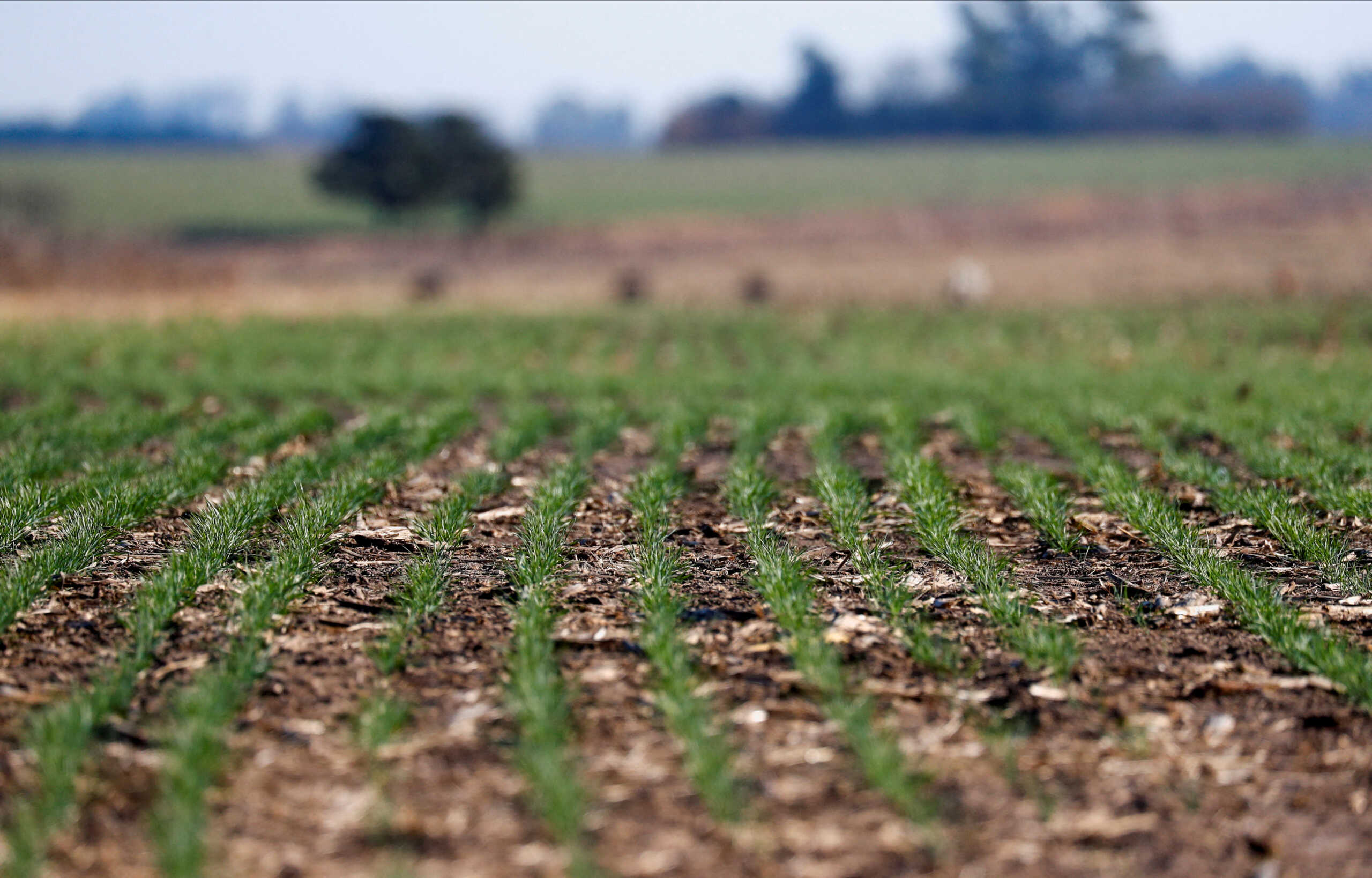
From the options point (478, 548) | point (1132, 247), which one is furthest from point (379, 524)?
point (1132, 247)

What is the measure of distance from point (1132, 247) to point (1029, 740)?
41.2 metres

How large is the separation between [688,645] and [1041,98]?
320 ft

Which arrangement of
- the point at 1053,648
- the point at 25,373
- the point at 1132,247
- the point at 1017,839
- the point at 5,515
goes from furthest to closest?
the point at 1132,247
the point at 25,373
the point at 5,515
the point at 1053,648
the point at 1017,839

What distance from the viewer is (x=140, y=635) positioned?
13.9ft

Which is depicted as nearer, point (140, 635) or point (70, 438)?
point (140, 635)

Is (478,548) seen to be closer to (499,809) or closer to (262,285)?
(499,809)

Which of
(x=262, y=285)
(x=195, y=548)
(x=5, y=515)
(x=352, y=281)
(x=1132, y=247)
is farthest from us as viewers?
(x=1132, y=247)

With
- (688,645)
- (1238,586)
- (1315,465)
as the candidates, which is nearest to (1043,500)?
(1238,586)

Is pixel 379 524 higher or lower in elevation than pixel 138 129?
lower

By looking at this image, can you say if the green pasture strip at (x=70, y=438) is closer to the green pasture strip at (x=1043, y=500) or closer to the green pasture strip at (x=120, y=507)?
the green pasture strip at (x=120, y=507)

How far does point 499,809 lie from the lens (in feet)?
10.7

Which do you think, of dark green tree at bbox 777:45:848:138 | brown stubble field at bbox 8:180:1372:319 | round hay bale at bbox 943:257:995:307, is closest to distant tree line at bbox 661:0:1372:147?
dark green tree at bbox 777:45:848:138

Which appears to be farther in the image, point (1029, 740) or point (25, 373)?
point (25, 373)

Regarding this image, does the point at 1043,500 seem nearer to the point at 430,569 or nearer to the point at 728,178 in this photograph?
the point at 430,569
